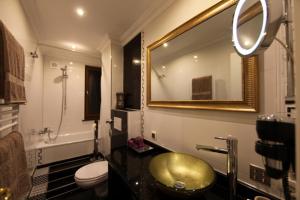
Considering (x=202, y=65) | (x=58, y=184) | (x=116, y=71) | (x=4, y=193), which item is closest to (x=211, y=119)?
(x=202, y=65)

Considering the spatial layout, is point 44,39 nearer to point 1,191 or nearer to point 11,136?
point 11,136

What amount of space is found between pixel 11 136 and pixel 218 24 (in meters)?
1.73

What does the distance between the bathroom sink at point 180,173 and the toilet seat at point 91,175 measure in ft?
3.10

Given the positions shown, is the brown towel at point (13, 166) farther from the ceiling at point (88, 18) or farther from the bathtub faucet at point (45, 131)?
the bathtub faucet at point (45, 131)

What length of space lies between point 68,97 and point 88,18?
1946 millimetres

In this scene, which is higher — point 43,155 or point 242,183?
point 242,183

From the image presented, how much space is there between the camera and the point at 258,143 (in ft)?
1.57

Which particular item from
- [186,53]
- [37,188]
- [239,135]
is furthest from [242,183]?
[37,188]

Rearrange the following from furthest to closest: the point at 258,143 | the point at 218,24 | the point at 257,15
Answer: the point at 218,24
the point at 257,15
the point at 258,143

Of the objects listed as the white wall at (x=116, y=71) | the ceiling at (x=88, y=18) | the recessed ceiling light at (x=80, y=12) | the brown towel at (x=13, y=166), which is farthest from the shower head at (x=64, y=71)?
the brown towel at (x=13, y=166)

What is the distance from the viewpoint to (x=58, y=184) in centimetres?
205

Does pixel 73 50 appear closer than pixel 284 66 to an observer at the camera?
No

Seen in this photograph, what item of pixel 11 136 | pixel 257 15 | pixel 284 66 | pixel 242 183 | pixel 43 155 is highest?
pixel 257 15

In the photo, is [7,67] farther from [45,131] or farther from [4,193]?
[45,131]
